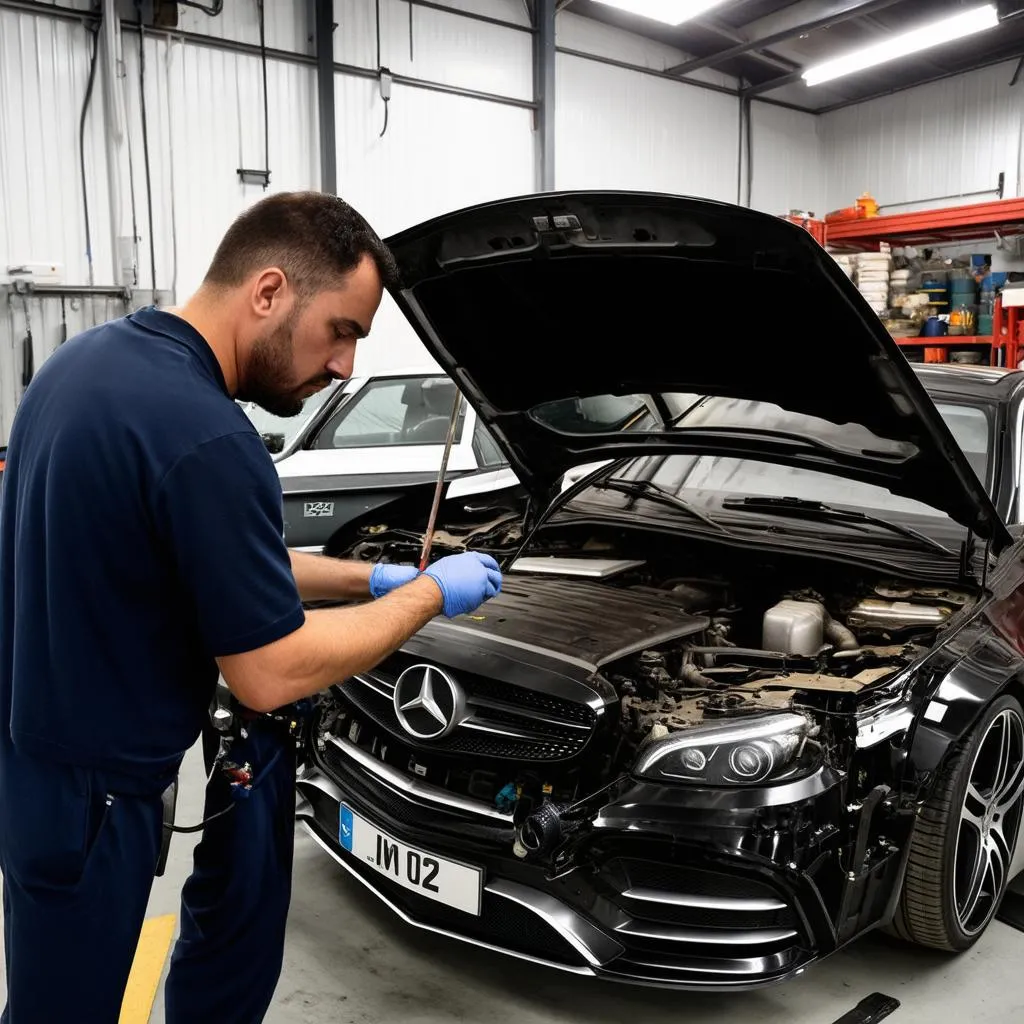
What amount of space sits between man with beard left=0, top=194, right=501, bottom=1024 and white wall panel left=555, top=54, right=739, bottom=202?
29.6 ft

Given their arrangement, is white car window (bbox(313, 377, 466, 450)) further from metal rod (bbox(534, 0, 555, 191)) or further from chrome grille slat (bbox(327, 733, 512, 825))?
metal rod (bbox(534, 0, 555, 191))

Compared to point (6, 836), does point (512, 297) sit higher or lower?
higher

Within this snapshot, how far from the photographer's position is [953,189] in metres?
11.4

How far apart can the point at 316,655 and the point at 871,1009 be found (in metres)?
1.52

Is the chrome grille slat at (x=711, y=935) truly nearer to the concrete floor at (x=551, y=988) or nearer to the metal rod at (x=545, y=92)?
the concrete floor at (x=551, y=988)

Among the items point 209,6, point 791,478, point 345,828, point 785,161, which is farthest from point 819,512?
point 785,161

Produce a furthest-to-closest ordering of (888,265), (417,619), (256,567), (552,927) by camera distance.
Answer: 1. (888,265)
2. (552,927)
3. (417,619)
4. (256,567)

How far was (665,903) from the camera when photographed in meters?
1.83

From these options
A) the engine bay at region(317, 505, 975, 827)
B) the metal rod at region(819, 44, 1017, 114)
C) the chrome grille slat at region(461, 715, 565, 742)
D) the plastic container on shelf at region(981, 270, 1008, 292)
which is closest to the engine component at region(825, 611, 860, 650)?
the engine bay at region(317, 505, 975, 827)

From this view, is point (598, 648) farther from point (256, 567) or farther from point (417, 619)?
point (256, 567)

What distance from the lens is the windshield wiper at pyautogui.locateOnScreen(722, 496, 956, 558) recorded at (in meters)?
2.60

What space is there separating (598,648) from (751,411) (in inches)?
38.1

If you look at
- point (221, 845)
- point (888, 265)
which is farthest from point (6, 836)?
point (888, 265)

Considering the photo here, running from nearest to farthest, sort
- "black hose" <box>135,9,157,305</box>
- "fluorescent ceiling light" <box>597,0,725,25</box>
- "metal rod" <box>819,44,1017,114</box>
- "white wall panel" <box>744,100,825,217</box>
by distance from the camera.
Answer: "black hose" <box>135,9,157,305</box> < "fluorescent ceiling light" <box>597,0,725,25</box> < "metal rod" <box>819,44,1017,114</box> < "white wall panel" <box>744,100,825,217</box>
